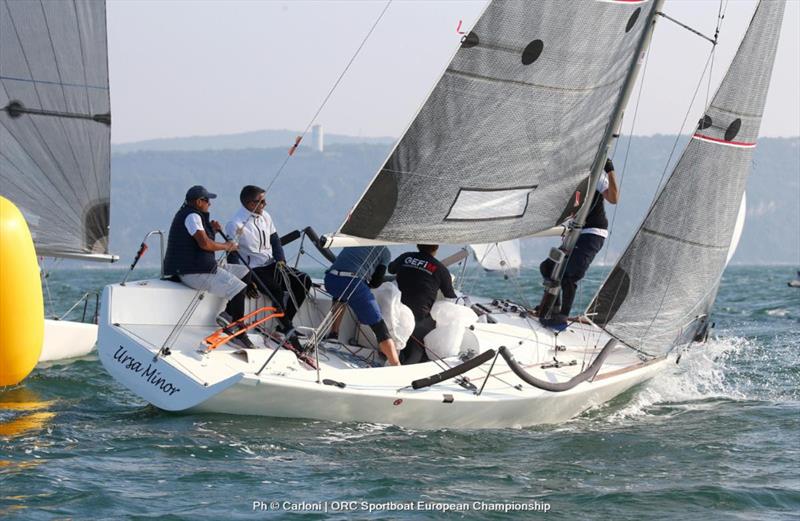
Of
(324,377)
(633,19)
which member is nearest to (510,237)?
(633,19)

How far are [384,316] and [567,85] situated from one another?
1.89 m

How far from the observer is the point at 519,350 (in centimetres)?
780

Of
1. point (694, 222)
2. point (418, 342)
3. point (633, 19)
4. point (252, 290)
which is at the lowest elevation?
point (418, 342)

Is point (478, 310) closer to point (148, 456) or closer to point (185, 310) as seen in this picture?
point (185, 310)

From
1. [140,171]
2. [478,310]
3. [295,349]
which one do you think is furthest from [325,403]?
[140,171]

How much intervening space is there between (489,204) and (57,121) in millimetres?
4349

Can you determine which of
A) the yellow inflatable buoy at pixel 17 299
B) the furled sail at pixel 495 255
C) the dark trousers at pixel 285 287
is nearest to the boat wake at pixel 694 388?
the dark trousers at pixel 285 287

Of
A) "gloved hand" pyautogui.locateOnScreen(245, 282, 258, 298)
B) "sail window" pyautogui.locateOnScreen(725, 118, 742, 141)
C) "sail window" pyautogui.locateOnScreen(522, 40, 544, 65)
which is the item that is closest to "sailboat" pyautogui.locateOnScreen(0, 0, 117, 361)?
"gloved hand" pyautogui.locateOnScreen(245, 282, 258, 298)

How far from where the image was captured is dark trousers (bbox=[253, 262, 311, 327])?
25.8ft

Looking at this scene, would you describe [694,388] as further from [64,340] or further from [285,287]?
[64,340]

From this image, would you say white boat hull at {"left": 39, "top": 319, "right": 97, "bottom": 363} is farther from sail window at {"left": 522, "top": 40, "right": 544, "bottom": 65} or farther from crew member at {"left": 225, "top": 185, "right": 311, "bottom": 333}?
sail window at {"left": 522, "top": 40, "right": 544, "bottom": 65}

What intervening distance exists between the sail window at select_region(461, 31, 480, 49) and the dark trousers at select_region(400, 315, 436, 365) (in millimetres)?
1734

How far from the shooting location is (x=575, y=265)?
28.7 ft

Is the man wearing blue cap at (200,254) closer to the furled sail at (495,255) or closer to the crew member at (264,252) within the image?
the crew member at (264,252)
